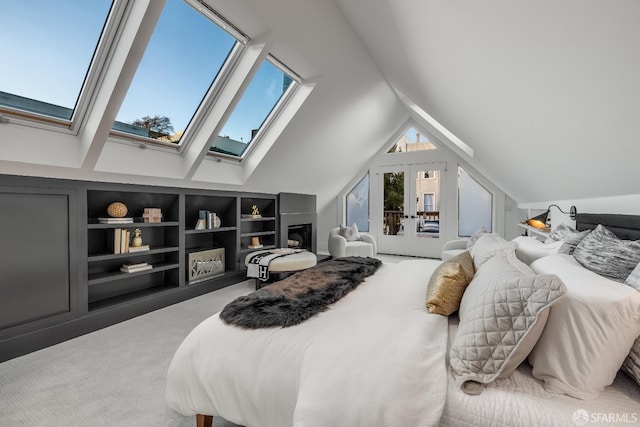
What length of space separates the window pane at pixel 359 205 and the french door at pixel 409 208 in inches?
9.8

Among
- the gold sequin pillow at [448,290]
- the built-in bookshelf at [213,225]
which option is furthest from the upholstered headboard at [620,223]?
the built-in bookshelf at [213,225]

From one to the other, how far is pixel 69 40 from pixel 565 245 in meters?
3.64

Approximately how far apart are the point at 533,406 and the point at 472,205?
564 cm

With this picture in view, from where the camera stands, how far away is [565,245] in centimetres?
176

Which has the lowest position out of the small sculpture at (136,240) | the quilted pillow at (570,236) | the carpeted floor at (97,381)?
the carpeted floor at (97,381)

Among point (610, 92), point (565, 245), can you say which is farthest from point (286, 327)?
point (565, 245)

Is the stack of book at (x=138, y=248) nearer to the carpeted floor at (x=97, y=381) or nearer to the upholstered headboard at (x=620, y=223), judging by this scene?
the carpeted floor at (x=97, y=381)

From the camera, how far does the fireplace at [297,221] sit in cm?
515

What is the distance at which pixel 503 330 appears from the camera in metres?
1.01

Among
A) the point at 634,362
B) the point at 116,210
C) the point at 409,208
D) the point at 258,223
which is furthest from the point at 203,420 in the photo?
the point at 409,208

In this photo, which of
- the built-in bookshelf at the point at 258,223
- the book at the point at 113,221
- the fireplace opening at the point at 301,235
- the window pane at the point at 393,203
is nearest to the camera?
the book at the point at 113,221

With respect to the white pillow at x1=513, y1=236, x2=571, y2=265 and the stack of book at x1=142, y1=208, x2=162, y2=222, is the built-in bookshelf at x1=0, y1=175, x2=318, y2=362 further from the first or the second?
the white pillow at x1=513, y1=236, x2=571, y2=265

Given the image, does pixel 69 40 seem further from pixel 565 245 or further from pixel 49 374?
pixel 565 245

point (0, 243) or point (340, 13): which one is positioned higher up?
point (340, 13)
